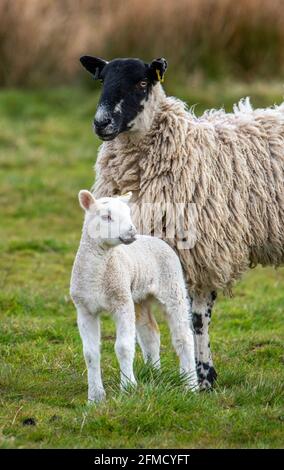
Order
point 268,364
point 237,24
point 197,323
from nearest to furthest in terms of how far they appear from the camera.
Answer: point 197,323
point 268,364
point 237,24

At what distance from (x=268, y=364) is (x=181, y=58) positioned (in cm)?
1000

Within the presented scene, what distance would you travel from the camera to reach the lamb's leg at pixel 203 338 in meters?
6.44

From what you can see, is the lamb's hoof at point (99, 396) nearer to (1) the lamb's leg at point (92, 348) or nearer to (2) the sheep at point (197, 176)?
(1) the lamb's leg at point (92, 348)

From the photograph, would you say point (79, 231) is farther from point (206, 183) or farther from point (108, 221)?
point (108, 221)

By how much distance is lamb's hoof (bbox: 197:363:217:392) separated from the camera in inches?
251

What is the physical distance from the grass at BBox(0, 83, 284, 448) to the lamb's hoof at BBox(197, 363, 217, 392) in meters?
0.08

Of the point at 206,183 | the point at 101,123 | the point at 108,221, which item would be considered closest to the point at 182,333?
the point at 108,221

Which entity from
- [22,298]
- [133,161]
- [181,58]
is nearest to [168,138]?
[133,161]

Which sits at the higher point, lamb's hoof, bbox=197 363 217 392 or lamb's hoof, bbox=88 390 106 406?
lamb's hoof, bbox=197 363 217 392

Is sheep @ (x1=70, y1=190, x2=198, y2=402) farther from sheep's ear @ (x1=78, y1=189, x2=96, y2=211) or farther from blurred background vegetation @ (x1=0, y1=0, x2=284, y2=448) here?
blurred background vegetation @ (x1=0, y1=0, x2=284, y2=448)

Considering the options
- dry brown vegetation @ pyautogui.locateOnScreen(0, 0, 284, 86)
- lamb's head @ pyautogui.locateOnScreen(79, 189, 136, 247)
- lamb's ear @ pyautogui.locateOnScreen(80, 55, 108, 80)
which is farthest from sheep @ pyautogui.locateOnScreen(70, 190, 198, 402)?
dry brown vegetation @ pyautogui.locateOnScreen(0, 0, 284, 86)
